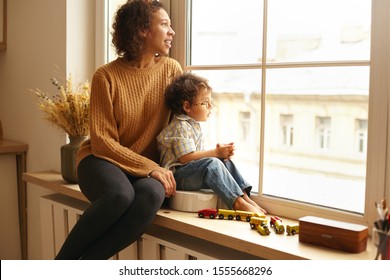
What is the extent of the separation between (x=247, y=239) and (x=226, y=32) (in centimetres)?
89

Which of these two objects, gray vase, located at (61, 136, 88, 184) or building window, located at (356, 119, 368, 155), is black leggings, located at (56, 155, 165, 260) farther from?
building window, located at (356, 119, 368, 155)

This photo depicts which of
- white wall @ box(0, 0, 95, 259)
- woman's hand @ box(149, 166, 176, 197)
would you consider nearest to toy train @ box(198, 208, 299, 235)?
woman's hand @ box(149, 166, 176, 197)

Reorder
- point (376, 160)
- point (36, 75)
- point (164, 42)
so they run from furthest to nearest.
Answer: point (36, 75)
point (164, 42)
point (376, 160)

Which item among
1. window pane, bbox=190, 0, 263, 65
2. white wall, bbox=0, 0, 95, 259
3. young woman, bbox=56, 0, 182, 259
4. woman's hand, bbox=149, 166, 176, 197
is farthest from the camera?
white wall, bbox=0, 0, 95, 259

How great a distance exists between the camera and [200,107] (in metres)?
1.79

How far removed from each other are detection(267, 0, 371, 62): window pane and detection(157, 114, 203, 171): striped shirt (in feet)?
1.19

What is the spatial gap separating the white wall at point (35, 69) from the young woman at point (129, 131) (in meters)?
0.44

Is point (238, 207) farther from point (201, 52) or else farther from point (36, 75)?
point (36, 75)

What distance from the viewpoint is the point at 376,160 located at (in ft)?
4.77

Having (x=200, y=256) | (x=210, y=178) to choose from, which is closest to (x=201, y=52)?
(x=210, y=178)

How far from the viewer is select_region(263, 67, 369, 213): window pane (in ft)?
5.07

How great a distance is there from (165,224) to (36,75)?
3.96ft

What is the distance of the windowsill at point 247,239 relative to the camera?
1323 millimetres

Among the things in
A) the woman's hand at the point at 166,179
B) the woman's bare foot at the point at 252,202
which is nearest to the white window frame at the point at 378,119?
the woman's bare foot at the point at 252,202
